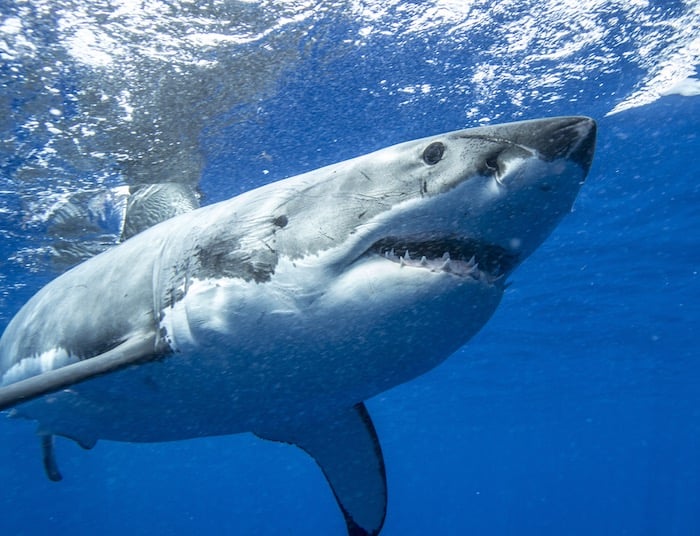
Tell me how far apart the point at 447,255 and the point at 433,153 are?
52 centimetres

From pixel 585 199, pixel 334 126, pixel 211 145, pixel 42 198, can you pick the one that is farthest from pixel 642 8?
pixel 42 198

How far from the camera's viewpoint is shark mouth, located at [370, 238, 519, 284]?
2.72 m

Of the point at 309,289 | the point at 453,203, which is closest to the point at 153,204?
the point at 309,289

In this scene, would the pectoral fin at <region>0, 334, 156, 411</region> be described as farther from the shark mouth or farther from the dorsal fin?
the dorsal fin

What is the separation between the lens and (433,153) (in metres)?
2.70

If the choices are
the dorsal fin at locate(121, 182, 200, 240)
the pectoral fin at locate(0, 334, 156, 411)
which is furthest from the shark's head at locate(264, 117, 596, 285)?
the dorsal fin at locate(121, 182, 200, 240)

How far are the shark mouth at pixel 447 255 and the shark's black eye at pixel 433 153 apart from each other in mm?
399

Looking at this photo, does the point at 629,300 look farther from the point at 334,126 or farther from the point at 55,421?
the point at 55,421

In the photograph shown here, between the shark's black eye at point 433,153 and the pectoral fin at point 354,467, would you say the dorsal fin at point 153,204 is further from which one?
the shark's black eye at point 433,153

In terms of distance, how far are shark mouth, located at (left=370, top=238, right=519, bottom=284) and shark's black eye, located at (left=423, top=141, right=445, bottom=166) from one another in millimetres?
399

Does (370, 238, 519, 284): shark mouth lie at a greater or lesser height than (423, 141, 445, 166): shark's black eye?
lesser

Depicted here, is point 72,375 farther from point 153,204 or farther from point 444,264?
point 153,204

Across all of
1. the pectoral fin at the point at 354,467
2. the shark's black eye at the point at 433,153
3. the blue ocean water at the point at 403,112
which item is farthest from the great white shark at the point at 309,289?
the blue ocean water at the point at 403,112

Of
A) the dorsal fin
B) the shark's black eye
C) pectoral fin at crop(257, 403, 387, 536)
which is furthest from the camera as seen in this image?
the dorsal fin
